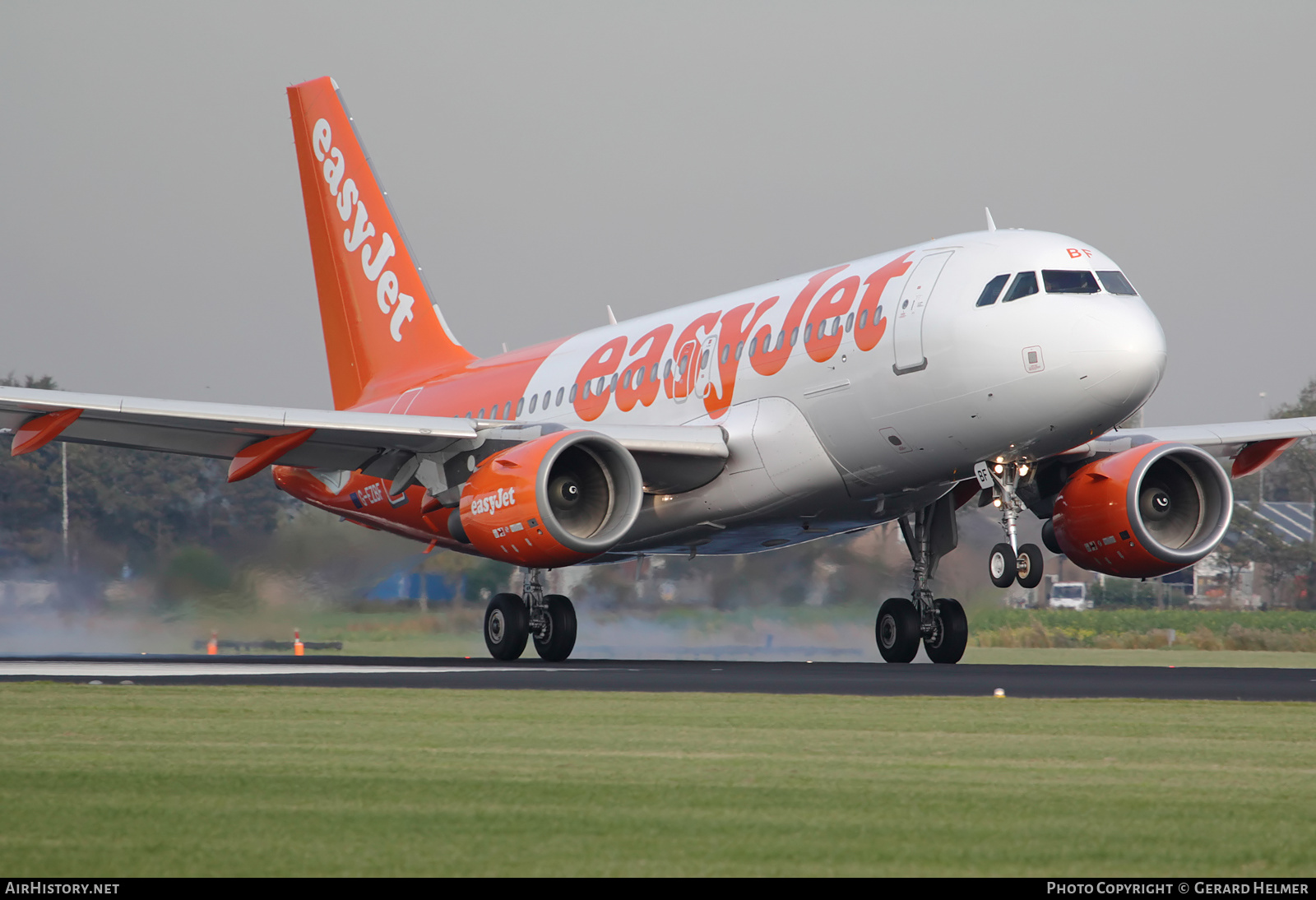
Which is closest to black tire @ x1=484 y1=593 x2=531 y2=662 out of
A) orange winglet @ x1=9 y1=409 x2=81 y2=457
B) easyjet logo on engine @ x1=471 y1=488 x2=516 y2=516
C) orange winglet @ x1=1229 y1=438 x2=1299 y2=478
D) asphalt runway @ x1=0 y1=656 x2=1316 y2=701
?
asphalt runway @ x1=0 y1=656 x2=1316 y2=701

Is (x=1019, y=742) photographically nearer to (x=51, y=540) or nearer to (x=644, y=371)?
(x=644, y=371)

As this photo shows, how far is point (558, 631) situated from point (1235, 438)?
34.7ft

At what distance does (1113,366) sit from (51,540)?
19.5 meters

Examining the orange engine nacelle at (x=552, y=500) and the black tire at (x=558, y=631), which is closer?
the orange engine nacelle at (x=552, y=500)

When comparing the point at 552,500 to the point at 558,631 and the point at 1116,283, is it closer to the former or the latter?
the point at 558,631

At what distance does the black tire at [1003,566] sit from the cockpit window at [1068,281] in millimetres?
3156

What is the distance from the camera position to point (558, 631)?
2498 centimetres

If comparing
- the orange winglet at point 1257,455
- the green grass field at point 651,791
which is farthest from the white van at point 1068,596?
the green grass field at point 651,791

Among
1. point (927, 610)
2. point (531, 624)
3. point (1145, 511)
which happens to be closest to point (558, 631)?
point (531, 624)

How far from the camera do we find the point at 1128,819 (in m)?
7.12

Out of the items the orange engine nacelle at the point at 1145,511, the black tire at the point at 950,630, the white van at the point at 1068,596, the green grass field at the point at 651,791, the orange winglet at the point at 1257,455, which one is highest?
the orange winglet at the point at 1257,455

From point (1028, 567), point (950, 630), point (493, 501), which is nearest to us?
point (1028, 567)

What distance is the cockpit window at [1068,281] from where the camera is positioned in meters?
19.5

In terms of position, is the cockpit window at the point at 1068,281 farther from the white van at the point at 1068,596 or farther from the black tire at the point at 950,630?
the white van at the point at 1068,596
